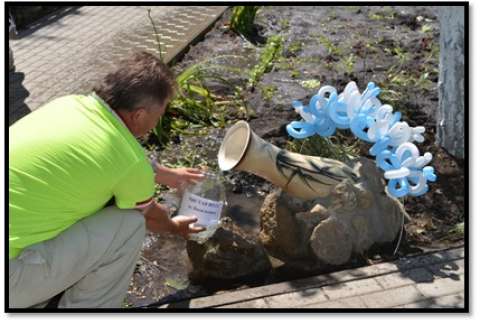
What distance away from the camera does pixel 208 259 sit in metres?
4.26

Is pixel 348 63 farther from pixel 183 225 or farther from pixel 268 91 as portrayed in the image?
pixel 183 225

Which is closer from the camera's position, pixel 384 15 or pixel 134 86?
pixel 134 86

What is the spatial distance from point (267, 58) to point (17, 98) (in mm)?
2165

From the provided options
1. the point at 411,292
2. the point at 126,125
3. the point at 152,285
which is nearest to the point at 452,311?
the point at 411,292

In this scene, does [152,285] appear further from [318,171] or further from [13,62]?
[13,62]

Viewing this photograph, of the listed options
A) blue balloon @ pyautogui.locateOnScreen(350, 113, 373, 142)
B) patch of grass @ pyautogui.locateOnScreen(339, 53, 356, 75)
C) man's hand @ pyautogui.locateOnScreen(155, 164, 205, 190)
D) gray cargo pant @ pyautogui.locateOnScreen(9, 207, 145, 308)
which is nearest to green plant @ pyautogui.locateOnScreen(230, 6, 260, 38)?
patch of grass @ pyautogui.locateOnScreen(339, 53, 356, 75)

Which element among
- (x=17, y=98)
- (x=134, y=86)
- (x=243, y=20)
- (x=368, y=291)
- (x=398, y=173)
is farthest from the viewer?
(x=243, y=20)

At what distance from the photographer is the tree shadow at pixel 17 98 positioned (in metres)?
6.31

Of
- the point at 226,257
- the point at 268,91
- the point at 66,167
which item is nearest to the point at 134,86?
the point at 66,167

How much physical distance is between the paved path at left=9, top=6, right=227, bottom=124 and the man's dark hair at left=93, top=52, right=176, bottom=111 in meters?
2.89

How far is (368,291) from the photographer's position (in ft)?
13.1

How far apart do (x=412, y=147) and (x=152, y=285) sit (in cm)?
156

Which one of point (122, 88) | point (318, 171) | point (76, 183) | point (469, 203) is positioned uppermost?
point (122, 88)

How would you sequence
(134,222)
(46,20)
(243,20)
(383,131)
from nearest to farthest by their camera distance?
(134,222), (383,131), (243,20), (46,20)
